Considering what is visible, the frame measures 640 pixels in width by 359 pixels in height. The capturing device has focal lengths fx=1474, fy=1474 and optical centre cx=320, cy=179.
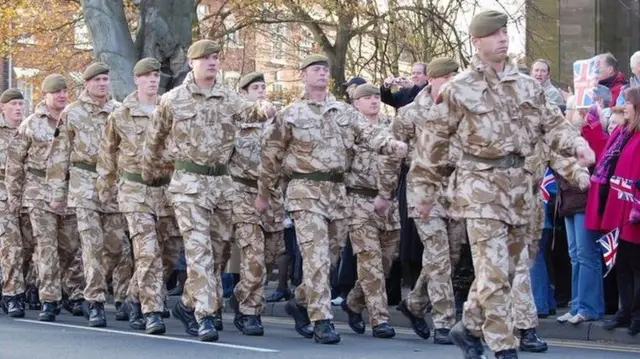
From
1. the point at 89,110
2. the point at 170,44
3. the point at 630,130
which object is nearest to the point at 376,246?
the point at 630,130

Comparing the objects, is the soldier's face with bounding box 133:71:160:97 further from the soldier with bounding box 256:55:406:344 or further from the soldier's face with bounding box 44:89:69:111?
the soldier's face with bounding box 44:89:69:111

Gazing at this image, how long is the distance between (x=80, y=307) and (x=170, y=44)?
15.8 ft

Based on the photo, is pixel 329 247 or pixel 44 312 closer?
pixel 329 247

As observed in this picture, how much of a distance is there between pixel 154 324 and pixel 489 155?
437 cm

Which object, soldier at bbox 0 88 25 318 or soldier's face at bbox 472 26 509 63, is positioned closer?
soldier's face at bbox 472 26 509 63

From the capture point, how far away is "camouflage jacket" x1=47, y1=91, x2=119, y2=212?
13.7 meters

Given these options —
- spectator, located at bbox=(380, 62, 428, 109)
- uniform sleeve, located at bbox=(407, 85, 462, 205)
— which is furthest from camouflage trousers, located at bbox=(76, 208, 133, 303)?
uniform sleeve, located at bbox=(407, 85, 462, 205)

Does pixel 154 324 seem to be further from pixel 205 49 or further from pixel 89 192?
pixel 205 49

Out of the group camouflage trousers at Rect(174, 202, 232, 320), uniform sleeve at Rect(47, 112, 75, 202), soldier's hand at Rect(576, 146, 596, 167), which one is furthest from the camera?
uniform sleeve at Rect(47, 112, 75, 202)

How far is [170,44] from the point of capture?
61.0 ft

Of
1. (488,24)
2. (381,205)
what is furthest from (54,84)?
(488,24)

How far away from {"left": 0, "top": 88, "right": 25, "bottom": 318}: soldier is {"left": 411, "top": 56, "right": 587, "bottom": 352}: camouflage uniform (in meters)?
6.94

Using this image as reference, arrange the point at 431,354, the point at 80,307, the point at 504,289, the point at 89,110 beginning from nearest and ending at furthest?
the point at 504,289
the point at 431,354
the point at 89,110
the point at 80,307

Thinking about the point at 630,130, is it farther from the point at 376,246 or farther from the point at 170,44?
the point at 170,44
